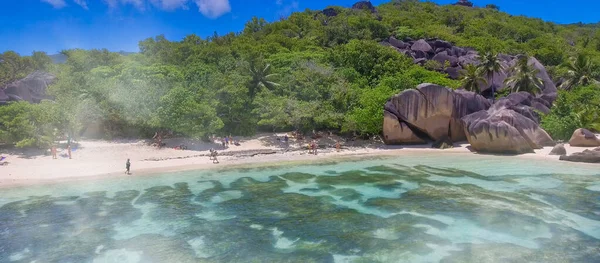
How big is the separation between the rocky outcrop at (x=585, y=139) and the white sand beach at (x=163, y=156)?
30.1 inches

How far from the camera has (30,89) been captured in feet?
152

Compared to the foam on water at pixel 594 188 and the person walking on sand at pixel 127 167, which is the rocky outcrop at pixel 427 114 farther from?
the person walking on sand at pixel 127 167

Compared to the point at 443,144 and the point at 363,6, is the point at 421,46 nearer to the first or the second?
the point at 443,144

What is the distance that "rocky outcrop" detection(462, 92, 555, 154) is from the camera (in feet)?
92.9

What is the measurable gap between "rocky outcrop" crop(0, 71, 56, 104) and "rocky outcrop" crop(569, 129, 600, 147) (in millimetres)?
55409

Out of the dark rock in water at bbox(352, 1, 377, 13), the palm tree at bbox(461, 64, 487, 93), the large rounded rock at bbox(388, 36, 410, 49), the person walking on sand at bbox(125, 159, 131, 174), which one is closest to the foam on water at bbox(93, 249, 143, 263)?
the person walking on sand at bbox(125, 159, 131, 174)

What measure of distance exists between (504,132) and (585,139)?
638cm

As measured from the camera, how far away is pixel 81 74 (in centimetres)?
4006

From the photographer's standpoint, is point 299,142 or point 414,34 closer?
point 299,142

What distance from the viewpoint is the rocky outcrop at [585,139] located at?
28.5m

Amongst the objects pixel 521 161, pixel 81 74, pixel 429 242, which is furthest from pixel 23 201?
pixel 521 161

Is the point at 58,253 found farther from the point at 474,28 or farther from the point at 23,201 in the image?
the point at 474,28

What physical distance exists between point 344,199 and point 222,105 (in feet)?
63.5

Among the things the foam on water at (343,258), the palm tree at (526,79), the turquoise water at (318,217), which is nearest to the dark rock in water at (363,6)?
the palm tree at (526,79)
